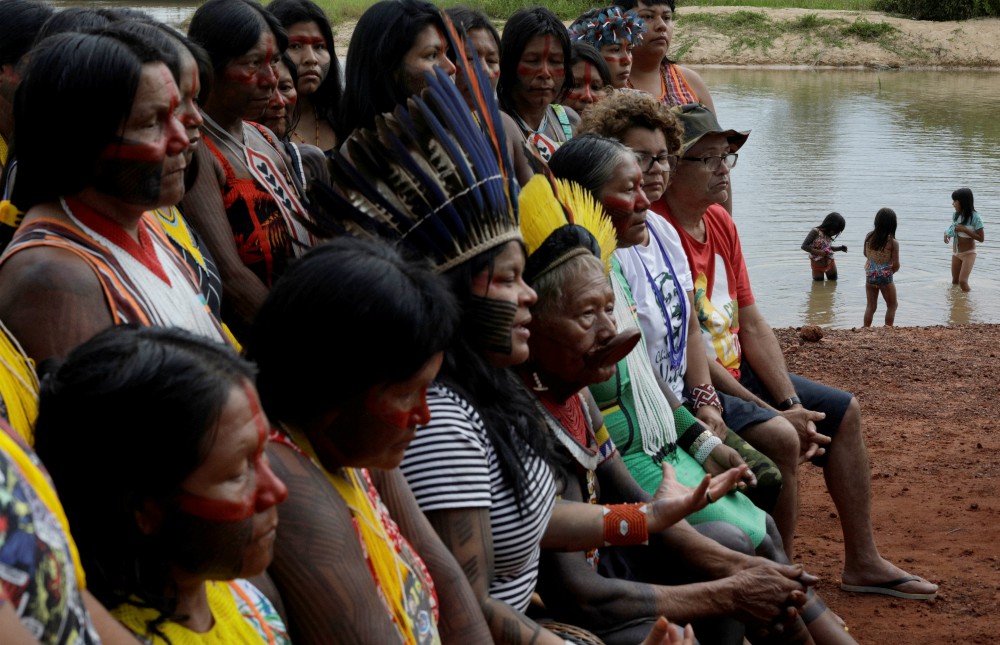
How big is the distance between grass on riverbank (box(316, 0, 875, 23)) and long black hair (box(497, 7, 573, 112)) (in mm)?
28109

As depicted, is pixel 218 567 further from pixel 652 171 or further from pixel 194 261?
pixel 652 171

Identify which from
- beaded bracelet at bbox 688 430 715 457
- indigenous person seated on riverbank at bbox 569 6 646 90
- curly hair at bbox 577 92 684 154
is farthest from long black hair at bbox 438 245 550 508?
indigenous person seated on riverbank at bbox 569 6 646 90

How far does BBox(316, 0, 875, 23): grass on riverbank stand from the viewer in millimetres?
33188

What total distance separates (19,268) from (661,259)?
2435 millimetres

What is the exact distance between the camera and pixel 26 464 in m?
1.46

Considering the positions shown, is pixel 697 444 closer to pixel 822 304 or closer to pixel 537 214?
pixel 537 214

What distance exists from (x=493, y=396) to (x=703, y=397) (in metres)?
1.59

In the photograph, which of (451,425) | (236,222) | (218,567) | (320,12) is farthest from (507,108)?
(218,567)

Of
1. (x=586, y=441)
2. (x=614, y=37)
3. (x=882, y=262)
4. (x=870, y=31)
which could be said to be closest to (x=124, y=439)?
(x=586, y=441)

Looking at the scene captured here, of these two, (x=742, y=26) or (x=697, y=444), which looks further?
(x=742, y=26)

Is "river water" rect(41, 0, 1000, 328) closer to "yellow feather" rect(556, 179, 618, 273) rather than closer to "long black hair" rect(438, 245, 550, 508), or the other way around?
"yellow feather" rect(556, 179, 618, 273)

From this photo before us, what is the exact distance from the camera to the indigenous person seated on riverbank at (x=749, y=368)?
4.57 meters

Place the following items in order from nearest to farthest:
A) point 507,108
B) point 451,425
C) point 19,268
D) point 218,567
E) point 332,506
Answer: point 218,567 < point 332,506 < point 19,268 < point 451,425 < point 507,108

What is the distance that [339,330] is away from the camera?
→ 2.07 meters
